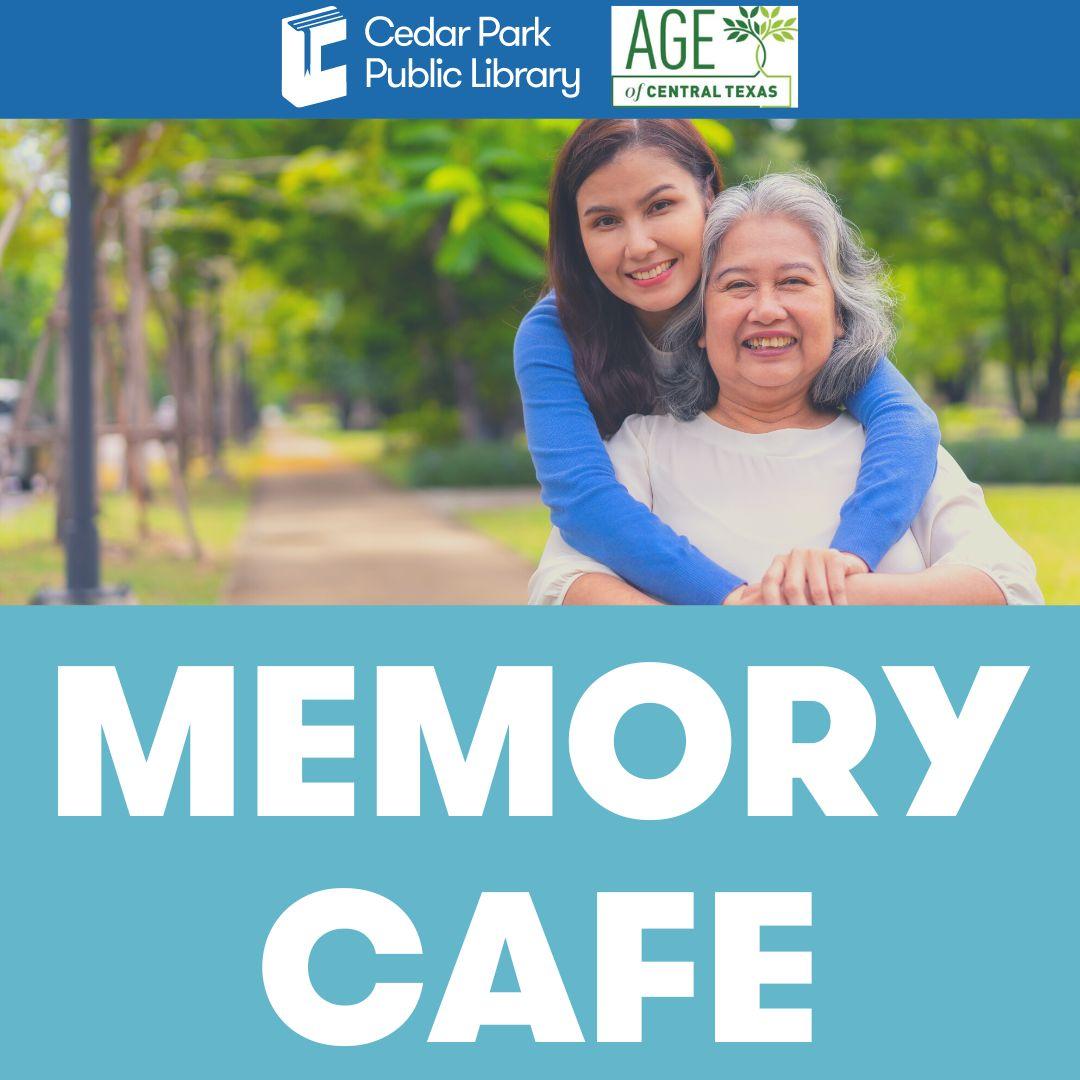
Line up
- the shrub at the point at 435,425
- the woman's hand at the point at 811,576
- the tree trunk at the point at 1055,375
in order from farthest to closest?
the shrub at the point at 435,425 → the tree trunk at the point at 1055,375 → the woman's hand at the point at 811,576

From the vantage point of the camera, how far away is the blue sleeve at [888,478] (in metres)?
2.49

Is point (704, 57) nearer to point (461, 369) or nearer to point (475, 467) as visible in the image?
point (475, 467)

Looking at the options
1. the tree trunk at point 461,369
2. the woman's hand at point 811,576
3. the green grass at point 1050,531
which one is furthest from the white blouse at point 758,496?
the tree trunk at point 461,369

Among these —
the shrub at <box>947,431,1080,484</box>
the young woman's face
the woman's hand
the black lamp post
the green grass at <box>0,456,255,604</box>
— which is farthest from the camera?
the shrub at <box>947,431,1080,484</box>

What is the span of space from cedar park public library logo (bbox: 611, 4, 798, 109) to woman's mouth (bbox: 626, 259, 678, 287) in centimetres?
53

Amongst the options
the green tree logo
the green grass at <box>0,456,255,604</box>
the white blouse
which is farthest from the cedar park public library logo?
the green grass at <box>0,456,255,604</box>

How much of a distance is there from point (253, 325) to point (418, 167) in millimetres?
34426

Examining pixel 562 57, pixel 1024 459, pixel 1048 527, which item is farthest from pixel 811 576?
pixel 1024 459

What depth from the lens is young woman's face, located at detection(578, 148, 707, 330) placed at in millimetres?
2594

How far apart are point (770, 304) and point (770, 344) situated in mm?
75

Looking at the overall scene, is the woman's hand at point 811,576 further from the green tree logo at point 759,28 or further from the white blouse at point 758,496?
the green tree logo at point 759,28

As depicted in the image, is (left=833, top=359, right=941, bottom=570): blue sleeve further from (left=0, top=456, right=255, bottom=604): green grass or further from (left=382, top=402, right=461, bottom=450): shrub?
(left=382, top=402, right=461, bottom=450): shrub

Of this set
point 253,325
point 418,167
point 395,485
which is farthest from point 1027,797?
point 253,325

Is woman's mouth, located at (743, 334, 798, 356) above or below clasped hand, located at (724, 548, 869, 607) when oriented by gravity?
above
